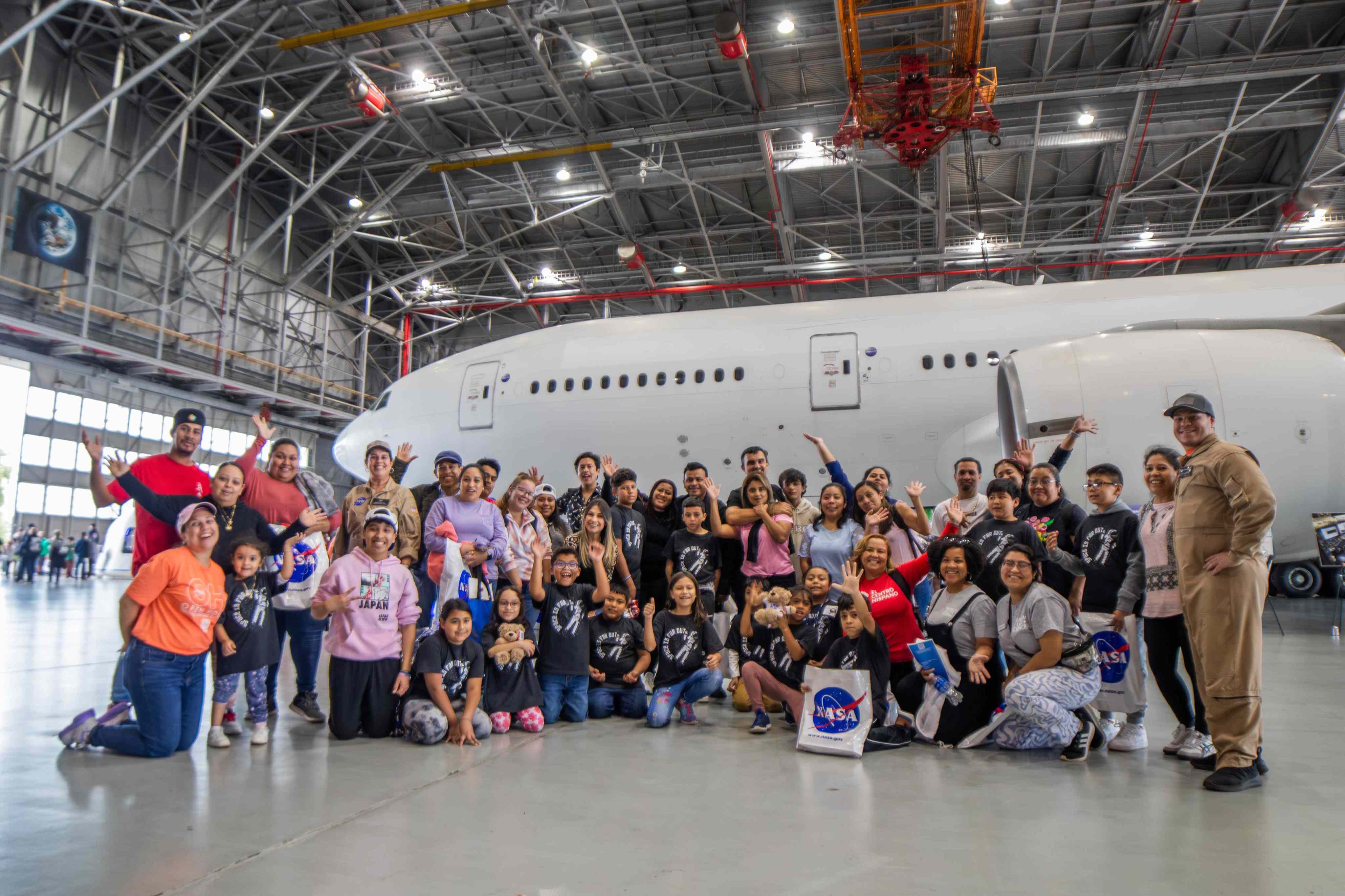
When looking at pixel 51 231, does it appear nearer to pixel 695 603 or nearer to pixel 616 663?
pixel 616 663

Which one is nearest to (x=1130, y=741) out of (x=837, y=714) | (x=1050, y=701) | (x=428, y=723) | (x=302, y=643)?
(x=1050, y=701)

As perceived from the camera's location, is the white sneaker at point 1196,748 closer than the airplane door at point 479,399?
Yes

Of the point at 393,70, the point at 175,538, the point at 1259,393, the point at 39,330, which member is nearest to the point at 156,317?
the point at 39,330

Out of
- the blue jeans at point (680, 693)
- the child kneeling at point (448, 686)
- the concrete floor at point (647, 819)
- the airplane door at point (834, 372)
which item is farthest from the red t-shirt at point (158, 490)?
the airplane door at point (834, 372)

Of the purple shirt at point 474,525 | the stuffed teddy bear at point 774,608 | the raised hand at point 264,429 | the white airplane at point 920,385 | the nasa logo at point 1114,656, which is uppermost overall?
the white airplane at point 920,385

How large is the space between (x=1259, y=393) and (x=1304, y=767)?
493cm

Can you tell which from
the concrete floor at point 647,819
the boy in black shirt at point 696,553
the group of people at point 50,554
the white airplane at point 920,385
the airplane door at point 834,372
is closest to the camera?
the concrete floor at point 647,819

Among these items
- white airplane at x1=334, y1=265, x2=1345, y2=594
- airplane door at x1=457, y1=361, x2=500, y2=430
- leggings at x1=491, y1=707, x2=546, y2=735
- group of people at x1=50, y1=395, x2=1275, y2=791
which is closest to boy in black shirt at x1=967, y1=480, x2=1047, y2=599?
group of people at x1=50, y1=395, x2=1275, y2=791

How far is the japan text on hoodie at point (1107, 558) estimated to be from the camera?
15.1 ft

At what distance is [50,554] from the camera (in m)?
20.9

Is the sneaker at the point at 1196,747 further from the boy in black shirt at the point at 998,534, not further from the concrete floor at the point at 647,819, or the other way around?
the boy in black shirt at the point at 998,534

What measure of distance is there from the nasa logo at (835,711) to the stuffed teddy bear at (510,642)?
1.87 m

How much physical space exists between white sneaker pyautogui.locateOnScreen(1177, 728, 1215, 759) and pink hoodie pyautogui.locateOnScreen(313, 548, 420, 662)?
4.53m

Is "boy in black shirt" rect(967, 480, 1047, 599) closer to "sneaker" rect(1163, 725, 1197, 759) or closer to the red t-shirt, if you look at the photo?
"sneaker" rect(1163, 725, 1197, 759)
